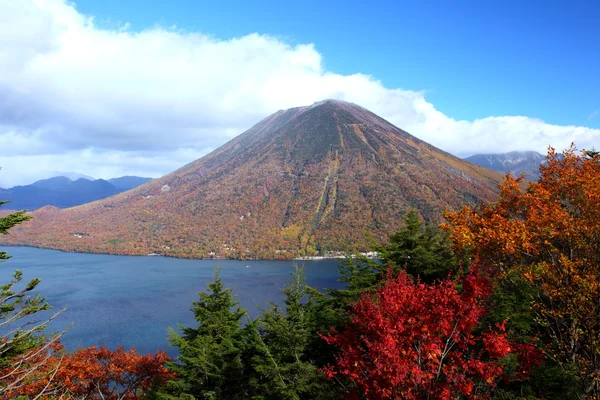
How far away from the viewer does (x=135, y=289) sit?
204 feet

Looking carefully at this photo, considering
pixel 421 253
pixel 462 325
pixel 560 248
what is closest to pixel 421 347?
pixel 462 325

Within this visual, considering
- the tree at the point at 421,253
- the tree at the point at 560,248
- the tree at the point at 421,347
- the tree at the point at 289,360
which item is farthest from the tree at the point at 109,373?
the tree at the point at 560,248

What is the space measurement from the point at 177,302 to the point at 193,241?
7944cm

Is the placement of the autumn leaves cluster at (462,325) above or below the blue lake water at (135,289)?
above

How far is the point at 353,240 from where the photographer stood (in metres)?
118

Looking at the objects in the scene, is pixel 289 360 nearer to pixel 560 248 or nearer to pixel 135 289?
pixel 560 248

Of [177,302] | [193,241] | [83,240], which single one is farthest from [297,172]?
[177,302]

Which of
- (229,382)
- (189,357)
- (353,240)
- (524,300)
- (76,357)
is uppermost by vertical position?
Result: (524,300)

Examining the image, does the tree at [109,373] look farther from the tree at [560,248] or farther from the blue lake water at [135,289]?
the tree at [560,248]

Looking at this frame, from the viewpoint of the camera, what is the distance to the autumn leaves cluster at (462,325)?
6.54 meters

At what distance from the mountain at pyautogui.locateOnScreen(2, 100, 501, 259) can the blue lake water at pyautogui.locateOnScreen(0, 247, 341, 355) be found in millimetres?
22757

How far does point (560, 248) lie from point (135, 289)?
64834mm

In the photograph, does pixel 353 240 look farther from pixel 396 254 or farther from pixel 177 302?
pixel 396 254

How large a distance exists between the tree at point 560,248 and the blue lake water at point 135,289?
25.6 m
